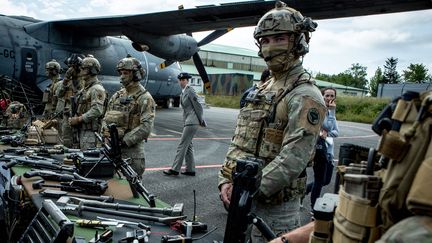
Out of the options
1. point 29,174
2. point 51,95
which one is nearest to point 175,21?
point 51,95

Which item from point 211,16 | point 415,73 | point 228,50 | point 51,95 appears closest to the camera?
point 51,95

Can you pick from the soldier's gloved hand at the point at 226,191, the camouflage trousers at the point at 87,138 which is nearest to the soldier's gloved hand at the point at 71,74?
the camouflage trousers at the point at 87,138

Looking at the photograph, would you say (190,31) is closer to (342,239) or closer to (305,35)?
(305,35)

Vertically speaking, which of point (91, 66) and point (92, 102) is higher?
point (91, 66)

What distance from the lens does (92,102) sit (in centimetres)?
580

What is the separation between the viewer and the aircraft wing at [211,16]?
9.70 meters

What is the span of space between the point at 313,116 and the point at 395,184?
1.46 metres

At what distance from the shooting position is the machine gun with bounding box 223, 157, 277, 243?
5.65 ft

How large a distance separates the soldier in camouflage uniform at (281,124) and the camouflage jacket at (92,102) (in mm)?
3598

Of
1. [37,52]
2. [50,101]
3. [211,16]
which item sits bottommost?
[50,101]

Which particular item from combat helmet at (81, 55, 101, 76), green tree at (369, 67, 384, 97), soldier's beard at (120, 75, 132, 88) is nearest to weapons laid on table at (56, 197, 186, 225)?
soldier's beard at (120, 75, 132, 88)

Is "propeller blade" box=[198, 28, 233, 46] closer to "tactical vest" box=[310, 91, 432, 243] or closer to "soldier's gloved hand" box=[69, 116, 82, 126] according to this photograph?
"soldier's gloved hand" box=[69, 116, 82, 126]

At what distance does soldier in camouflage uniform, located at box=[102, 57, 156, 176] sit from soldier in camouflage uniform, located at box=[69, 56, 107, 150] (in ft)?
3.44

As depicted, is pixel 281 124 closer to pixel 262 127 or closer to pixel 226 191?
pixel 262 127
